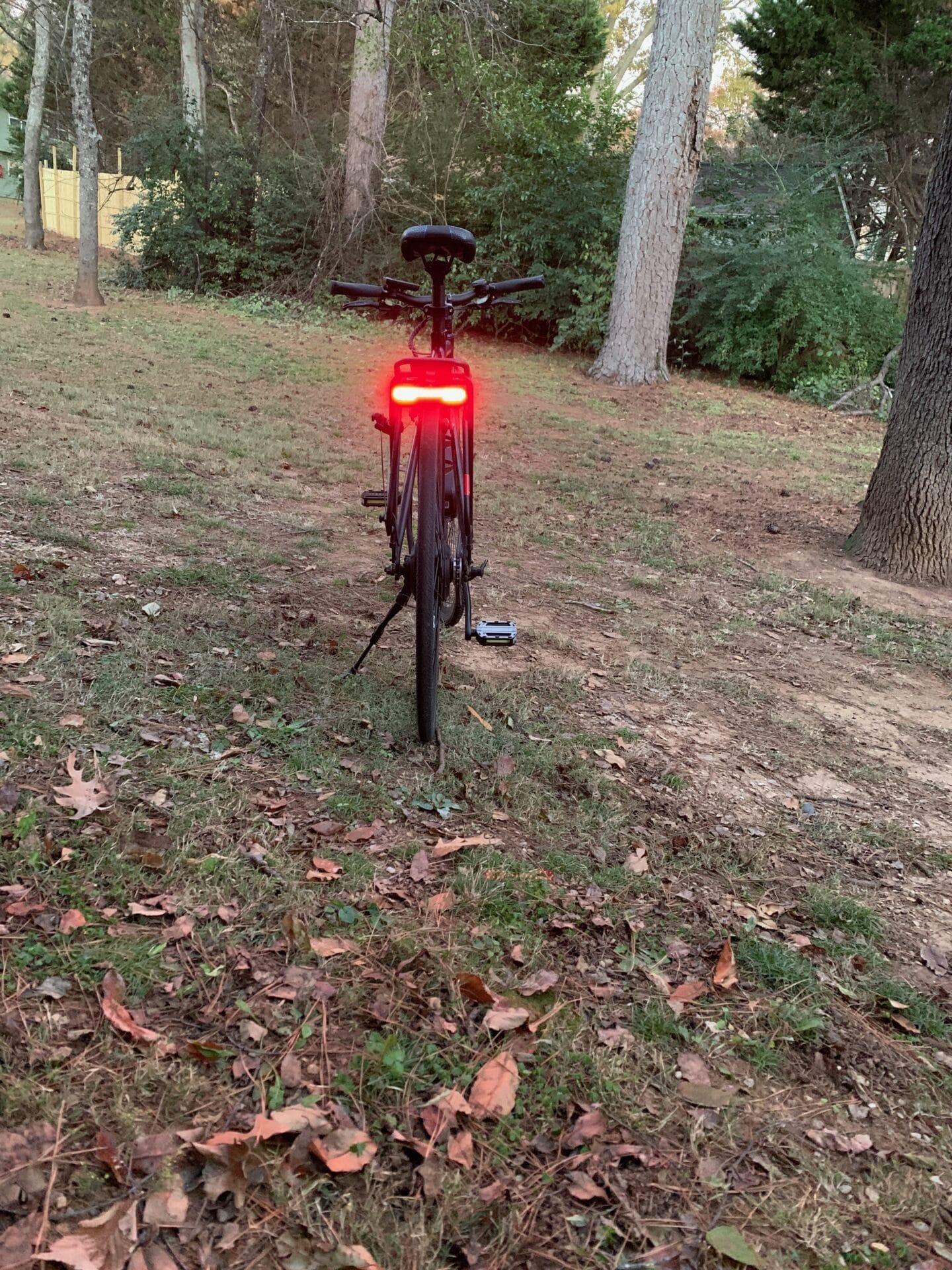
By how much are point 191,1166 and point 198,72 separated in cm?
2247

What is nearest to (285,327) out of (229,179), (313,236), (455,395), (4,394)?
(313,236)

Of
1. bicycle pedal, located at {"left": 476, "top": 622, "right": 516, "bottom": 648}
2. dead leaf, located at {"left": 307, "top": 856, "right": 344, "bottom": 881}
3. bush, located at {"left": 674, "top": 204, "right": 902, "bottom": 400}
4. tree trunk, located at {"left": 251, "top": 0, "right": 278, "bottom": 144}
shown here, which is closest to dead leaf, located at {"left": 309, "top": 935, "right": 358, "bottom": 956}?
Result: dead leaf, located at {"left": 307, "top": 856, "right": 344, "bottom": 881}

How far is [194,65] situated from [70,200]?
858 cm

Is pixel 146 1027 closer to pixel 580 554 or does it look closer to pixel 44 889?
pixel 44 889

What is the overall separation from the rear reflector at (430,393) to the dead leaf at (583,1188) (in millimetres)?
2188

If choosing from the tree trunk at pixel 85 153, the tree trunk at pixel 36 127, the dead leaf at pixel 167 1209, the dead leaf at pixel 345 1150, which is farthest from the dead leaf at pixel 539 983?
the tree trunk at pixel 36 127

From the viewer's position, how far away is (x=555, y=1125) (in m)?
1.90

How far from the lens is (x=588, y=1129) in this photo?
1.89 meters

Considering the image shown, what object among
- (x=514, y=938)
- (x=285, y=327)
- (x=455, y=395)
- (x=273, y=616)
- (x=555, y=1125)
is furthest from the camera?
(x=285, y=327)

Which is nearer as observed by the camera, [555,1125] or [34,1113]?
[34,1113]

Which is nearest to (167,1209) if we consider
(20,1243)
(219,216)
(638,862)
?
(20,1243)

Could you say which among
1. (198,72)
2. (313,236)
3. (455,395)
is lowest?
(455,395)

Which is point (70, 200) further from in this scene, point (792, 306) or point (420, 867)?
point (420, 867)

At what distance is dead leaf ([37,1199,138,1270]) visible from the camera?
4.98 feet
